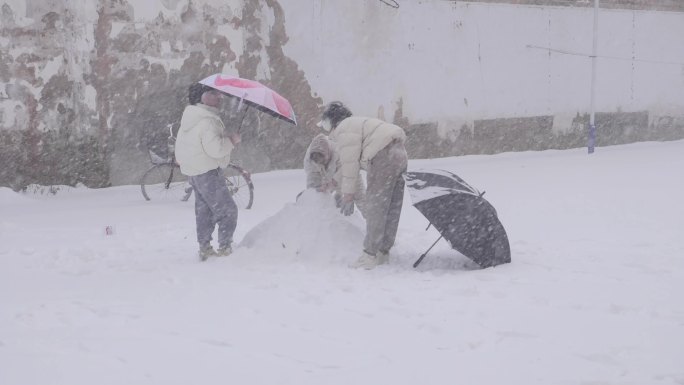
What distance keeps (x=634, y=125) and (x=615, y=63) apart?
157 centimetres

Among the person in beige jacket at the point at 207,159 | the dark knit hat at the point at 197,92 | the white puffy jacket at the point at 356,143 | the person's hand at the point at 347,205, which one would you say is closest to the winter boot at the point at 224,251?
the person in beige jacket at the point at 207,159

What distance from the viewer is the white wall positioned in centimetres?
1436

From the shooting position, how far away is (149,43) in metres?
12.2

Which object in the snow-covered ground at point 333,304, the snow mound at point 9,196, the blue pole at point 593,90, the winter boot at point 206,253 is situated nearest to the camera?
the snow-covered ground at point 333,304

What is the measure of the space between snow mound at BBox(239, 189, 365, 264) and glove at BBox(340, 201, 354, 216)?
178 millimetres

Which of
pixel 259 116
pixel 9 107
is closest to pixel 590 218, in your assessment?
pixel 259 116

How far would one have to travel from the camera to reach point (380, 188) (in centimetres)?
699

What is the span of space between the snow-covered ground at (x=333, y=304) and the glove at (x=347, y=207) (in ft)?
0.65

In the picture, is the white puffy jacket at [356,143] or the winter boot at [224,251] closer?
the white puffy jacket at [356,143]

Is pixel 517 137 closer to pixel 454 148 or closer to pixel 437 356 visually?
pixel 454 148

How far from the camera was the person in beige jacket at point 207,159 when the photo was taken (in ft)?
23.2

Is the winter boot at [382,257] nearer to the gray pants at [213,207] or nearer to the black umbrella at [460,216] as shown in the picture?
the black umbrella at [460,216]

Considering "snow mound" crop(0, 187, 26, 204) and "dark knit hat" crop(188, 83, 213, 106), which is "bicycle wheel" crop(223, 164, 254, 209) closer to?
"snow mound" crop(0, 187, 26, 204)

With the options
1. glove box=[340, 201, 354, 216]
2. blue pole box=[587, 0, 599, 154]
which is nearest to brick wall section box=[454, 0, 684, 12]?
blue pole box=[587, 0, 599, 154]
